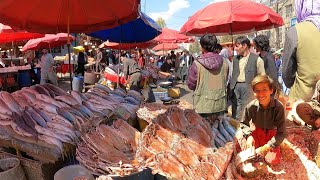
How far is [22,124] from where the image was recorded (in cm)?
377

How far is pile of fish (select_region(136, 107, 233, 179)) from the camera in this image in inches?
109

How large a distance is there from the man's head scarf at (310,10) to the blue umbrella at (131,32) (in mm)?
5546

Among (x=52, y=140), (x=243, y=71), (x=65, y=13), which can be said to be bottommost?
(x=52, y=140)

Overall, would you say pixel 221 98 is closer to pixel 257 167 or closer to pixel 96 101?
pixel 96 101

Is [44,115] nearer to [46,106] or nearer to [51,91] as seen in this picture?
[46,106]

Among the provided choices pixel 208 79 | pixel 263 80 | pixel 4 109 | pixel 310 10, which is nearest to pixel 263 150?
pixel 263 80

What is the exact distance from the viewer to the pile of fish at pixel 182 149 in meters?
2.78

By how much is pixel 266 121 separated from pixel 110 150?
184 centimetres

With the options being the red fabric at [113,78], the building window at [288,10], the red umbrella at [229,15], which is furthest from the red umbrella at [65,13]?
the building window at [288,10]

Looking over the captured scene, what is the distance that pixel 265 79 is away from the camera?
247 cm

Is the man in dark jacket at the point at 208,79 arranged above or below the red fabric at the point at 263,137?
→ above

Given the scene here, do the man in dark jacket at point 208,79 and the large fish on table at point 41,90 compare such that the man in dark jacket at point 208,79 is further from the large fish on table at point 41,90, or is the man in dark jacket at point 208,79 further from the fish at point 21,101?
the fish at point 21,101

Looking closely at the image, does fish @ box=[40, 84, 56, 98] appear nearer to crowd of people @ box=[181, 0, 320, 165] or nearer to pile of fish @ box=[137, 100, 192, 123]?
pile of fish @ box=[137, 100, 192, 123]

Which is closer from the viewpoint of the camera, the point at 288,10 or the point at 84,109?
the point at 84,109
